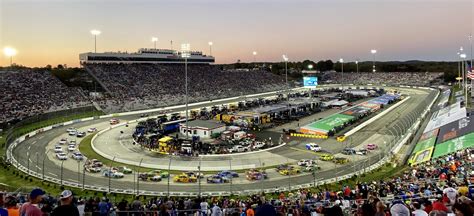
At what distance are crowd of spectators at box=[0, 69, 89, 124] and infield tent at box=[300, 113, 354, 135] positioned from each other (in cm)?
3894

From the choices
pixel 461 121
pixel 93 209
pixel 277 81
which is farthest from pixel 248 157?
pixel 277 81

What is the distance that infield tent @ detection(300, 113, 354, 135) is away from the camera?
45.1 meters

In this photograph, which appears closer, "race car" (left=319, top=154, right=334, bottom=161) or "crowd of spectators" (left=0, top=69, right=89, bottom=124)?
"race car" (left=319, top=154, right=334, bottom=161)

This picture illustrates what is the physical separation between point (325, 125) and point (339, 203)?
3528cm

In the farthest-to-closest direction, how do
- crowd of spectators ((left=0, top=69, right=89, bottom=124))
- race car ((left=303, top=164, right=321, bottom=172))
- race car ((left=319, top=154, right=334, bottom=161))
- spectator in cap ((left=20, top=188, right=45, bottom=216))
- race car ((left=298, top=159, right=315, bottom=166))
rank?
crowd of spectators ((left=0, top=69, right=89, bottom=124))
race car ((left=319, top=154, right=334, bottom=161))
race car ((left=298, top=159, right=315, bottom=166))
race car ((left=303, top=164, right=321, bottom=172))
spectator in cap ((left=20, top=188, right=45, bottom=216))

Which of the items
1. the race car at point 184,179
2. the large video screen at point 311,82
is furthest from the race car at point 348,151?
the large video screen at point 311,82

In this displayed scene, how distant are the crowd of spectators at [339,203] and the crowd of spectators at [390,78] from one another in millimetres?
101274

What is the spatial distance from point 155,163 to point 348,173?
16930 mm

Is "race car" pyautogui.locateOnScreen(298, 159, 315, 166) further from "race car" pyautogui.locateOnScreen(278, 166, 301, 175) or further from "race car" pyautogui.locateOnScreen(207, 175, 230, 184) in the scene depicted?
"race car" pyautogui.locateOnScreen(207, 175, 230, 184)

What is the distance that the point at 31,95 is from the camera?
61.9 meters

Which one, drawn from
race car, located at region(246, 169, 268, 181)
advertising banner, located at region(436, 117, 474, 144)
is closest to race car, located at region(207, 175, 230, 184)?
race car, located at region(246, 169, 268, 181)

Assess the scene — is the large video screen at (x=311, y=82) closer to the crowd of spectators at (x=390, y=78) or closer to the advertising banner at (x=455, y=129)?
the advertising banner at (x=455, y=129)

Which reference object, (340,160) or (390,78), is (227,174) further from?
(390,78)

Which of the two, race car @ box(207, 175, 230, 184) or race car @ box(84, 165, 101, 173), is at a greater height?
race car @ box(84, 165, 101, 173)
